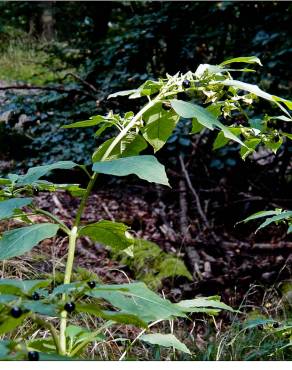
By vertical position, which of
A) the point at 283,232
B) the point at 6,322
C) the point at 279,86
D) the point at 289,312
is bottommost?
the point at 283,232

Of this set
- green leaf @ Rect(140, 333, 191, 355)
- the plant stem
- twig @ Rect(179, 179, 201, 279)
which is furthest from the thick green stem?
twig @ Rect(179, 179, 201, 279)

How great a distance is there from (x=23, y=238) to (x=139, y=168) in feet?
0.51

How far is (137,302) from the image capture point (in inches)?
20.0

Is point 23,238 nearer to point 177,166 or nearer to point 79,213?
point 79,213

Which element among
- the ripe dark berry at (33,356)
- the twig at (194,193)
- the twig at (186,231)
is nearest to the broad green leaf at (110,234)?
the ripe dark berry at (33,356)

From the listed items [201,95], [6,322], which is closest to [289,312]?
[201,95]

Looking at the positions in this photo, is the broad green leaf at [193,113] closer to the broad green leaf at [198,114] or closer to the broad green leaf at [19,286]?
the broad green leaf at [198,114]

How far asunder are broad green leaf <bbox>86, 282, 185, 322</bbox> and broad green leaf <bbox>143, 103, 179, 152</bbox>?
26cm

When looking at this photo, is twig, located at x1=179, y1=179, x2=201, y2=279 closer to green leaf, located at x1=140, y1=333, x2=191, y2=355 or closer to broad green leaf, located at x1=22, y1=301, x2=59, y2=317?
green leaf, located at x1=140, y1=333, x2=191, y2=355

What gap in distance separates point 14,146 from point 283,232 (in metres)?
1.68

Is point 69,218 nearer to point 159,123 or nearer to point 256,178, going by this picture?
point 256,178

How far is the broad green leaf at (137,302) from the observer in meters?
0.47

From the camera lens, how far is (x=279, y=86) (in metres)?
3.01

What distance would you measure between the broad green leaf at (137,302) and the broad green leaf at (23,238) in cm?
13
